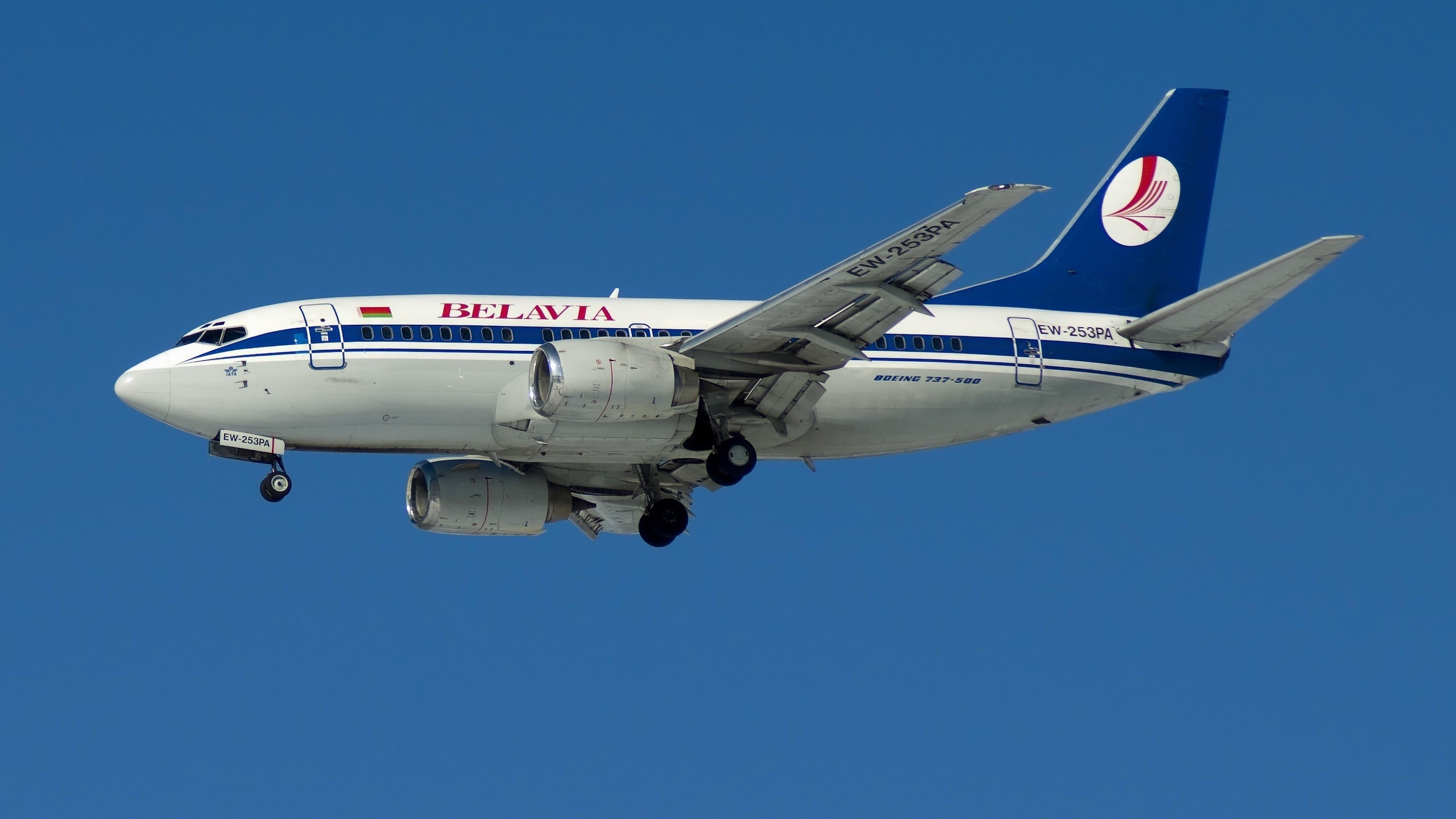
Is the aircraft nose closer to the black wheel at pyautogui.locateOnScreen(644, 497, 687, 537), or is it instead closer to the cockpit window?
the cockpit window

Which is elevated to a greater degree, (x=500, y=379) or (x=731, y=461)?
(x=500, y=379)

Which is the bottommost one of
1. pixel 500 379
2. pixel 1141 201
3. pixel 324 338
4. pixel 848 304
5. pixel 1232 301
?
pixel 500 379

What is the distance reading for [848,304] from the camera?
3584cm

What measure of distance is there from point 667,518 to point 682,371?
659cm

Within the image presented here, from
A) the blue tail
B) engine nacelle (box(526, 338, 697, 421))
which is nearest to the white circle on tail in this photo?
the blue tail

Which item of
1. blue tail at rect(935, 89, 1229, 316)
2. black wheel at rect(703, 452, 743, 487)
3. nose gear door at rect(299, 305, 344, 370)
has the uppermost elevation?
blue tail at rect(935, 89, 1229, 316)

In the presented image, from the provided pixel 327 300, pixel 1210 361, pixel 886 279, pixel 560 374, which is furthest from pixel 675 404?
pixel 1210 361

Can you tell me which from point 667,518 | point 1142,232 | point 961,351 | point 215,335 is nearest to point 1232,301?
point 1142,232

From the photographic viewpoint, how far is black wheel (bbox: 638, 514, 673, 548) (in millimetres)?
42781

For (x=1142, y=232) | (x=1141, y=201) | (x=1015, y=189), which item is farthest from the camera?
(x=1141, y=201)

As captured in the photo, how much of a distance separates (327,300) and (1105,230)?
18.6 meters

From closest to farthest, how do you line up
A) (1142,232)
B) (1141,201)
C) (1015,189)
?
(1015,189), (1142,232), (1141,201)

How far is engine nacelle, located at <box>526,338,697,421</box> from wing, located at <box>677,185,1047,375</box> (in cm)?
92

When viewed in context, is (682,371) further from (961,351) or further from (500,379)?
(961,351)
